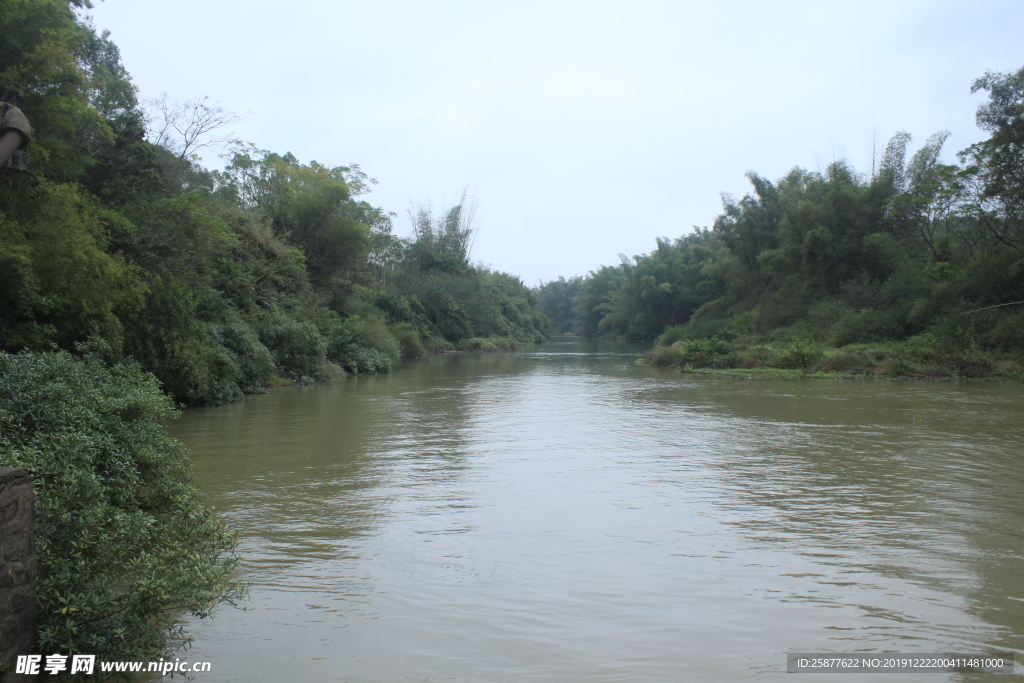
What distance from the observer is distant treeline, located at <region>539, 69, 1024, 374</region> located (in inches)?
848

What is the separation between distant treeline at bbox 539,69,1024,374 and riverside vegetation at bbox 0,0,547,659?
1429 cm

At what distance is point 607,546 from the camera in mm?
5422

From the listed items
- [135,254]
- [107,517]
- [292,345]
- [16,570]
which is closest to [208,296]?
[135,254]

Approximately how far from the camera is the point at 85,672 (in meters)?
3.09

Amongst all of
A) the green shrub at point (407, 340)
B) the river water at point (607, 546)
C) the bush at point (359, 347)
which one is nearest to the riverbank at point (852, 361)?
the river water at point (607, 546)

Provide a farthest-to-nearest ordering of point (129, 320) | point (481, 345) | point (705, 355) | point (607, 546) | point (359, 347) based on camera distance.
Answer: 1. point (481, 345)
2. point (705, 355)
3. point (359, 347)
4. point (129, 320)
5. point (607, 546)

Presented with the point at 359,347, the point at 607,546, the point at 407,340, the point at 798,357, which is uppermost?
the point at 407,340

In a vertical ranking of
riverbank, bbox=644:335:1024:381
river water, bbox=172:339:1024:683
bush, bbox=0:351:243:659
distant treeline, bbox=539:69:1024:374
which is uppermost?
distant treeline, bbox=539:69:1024:374

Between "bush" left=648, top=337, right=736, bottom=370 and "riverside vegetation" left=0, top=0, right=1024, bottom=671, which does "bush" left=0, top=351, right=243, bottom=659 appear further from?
"bush" left=648, top=337, right=736, bottom=370

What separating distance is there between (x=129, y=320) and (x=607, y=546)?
33.5ft

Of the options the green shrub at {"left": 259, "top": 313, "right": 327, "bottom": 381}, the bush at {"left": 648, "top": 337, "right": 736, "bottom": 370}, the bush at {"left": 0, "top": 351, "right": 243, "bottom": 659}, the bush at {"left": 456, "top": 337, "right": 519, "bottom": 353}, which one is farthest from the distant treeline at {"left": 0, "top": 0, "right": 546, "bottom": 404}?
the bush at {"left": 456, "top": 337, "right": 519, "bottom": 353}

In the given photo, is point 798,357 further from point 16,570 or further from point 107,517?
point 16,570

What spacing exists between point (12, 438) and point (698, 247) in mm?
53442

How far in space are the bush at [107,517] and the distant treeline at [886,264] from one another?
68.2 ft
